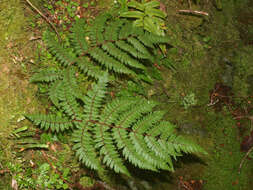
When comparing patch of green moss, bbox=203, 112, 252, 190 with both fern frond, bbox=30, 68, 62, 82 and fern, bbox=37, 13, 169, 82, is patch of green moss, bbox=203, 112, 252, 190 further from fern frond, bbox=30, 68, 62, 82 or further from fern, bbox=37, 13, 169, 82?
fern frond, bbox=30, 68, 62, 82

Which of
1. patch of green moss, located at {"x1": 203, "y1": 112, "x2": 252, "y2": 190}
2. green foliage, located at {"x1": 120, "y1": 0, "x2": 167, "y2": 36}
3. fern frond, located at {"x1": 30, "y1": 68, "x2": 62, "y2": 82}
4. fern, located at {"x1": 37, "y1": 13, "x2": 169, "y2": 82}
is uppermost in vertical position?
green foliage, located at {"x1": 120, "y1": 0, "x2": 167, "y2": 36}

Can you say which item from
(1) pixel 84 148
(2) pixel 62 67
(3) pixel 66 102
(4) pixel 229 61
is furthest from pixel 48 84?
(4) pixel 229 61

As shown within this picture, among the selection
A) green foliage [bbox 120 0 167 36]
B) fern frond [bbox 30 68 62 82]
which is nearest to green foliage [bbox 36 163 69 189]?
fern frond [bbox 30 68 62 82]

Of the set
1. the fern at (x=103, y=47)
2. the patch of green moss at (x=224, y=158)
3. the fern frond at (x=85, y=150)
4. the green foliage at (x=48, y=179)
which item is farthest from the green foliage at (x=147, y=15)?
the green foliage at (x=48, y=179)

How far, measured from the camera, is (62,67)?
376 centimetres

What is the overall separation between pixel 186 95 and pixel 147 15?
6.43 feet

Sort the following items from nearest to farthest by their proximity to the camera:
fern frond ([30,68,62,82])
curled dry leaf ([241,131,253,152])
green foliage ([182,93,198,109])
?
fern frond ([30,68,62,82])
green foliage ([182,93,198,109])
curled dry leaf ([241,131,253,152])

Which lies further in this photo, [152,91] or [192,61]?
[192,61]

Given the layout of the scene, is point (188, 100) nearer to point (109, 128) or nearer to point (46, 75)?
point (109, 128)

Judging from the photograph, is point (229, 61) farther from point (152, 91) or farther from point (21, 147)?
point (21, 147)

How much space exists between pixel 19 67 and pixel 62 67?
0.69 metres

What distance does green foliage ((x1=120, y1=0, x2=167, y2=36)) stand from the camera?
161 inches

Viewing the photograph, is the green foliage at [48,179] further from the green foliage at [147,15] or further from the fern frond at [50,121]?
the green foliage at [147,15]

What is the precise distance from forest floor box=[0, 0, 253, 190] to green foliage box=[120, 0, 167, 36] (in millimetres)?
471
